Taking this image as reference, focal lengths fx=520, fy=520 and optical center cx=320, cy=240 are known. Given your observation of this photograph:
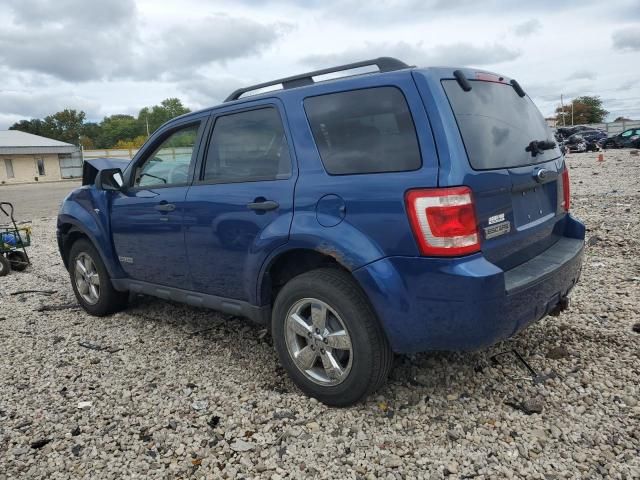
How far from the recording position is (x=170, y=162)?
13.7 ft

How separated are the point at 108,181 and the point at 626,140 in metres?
34.4

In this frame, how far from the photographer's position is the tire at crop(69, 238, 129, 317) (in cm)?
489

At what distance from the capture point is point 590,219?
27.3 feet

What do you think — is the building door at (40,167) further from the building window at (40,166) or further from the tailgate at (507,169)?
the tailgate at (507,169)

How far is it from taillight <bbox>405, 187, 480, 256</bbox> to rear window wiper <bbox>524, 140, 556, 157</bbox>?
2.74 ft

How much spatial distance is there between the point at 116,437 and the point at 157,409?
0.32 meters

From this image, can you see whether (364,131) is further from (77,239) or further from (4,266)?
(4,266)

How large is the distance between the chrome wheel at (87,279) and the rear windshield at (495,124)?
3.72m

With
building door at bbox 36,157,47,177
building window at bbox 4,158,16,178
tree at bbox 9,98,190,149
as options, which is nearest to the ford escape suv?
building window at bbox 4,158,16,178

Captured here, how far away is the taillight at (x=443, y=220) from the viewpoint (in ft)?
8.35

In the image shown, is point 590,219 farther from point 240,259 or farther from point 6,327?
point 6,327

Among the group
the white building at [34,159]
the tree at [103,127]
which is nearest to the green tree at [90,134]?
the tree at [103,127]

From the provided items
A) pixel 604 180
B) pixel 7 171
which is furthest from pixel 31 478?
pixel 7 171

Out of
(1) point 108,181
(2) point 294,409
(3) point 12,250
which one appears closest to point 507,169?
(2) point 294,409
